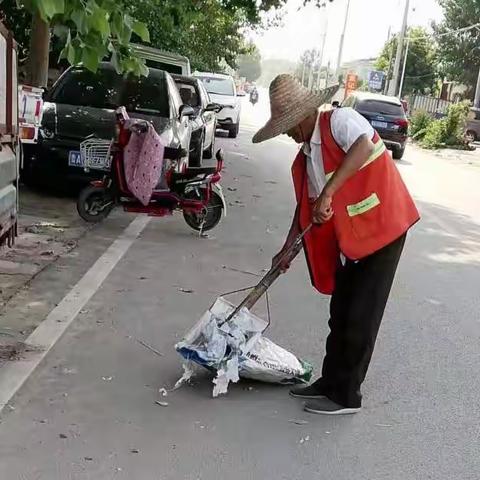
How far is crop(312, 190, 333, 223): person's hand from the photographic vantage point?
12.9 ft

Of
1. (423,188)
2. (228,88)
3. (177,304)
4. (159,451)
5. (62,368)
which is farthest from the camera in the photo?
(228,88)

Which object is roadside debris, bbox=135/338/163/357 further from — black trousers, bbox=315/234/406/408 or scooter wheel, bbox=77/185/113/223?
scooter wheel, bbox=77/185/113/223

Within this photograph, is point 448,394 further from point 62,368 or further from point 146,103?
point 146,103

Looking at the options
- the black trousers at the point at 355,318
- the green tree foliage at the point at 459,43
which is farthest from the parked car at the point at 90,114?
the green tree foliage at the point at 459,43

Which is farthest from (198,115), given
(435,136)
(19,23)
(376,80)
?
(376,80)

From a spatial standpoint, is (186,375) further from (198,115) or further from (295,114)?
(198,115)

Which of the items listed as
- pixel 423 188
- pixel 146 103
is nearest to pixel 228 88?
pixel 423 188

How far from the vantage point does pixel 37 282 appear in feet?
20.5

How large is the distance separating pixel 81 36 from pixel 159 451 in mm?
2460

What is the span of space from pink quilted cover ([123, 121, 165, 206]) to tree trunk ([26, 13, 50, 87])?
4.66 m

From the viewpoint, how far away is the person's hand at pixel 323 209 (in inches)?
155

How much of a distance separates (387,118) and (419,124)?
38.1ft

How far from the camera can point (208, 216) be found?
855 cm

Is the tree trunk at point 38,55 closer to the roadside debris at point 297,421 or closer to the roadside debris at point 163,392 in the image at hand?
the roadside debris at point 163,392
